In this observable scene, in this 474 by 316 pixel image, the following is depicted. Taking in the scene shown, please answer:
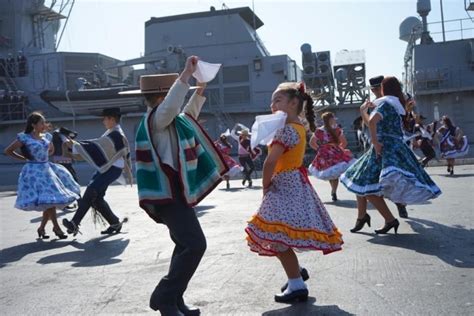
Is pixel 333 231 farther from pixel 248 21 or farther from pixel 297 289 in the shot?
pixel 248 21

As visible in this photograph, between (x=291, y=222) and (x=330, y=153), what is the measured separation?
292 inches

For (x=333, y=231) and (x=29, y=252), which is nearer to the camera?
(x=333, y=231)

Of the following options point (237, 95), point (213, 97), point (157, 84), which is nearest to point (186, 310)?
point (157, 84)

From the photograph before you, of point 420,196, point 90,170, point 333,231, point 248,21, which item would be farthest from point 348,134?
point 333,231

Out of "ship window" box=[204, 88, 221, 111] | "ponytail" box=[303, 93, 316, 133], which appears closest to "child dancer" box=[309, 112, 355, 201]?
"ponytail" box=[303, 93, 316, 133]

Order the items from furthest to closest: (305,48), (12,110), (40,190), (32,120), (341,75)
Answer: (12,110) < (305,48) < (341,75) < (32,120) < (40,190)

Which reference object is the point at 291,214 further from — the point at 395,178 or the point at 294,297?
the point at 395,178

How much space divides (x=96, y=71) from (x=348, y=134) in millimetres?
15322

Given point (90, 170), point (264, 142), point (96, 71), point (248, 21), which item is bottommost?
point (90, 170)

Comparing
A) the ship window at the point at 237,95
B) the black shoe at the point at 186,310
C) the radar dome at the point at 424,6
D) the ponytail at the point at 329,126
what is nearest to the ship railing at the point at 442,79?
the radar dome at the point at 424,6

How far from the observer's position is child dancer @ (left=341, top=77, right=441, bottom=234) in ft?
22.2

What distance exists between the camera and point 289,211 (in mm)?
4449

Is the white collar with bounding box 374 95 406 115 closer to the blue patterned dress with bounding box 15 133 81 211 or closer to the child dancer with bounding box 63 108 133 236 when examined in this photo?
the child dancer with bounding box 63 108 133 236

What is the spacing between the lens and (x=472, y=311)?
396 cm
